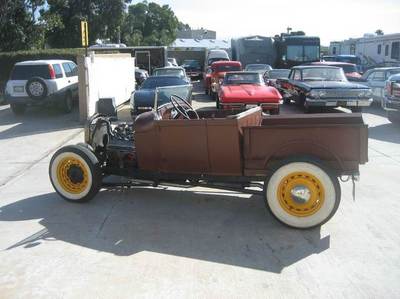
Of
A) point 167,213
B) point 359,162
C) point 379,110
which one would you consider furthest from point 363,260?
point 379,110

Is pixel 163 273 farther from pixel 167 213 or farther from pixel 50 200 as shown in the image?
pixel 50 200

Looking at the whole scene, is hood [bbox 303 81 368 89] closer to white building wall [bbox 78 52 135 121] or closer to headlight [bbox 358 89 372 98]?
headlight [bbox 358 89 372 98]

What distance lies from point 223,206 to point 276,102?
21.4 feet

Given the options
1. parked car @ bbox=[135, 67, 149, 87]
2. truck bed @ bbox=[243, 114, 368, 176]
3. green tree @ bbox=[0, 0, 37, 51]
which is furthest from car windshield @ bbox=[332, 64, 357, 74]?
green tree @ bbox=[0, 0, 37, 51]

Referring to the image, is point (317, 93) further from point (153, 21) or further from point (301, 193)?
point (153, 21)

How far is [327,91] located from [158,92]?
4.71 metres

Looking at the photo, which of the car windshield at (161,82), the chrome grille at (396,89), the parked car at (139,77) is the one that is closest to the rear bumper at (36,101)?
the car windshield at (161,82)

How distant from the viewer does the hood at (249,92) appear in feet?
38.7

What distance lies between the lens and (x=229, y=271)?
4.00 meters

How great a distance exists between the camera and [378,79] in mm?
16016

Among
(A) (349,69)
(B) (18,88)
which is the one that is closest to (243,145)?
(B) (18,88)

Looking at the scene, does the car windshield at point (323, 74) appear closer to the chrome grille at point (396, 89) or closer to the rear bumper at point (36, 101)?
the chrome grille at point (396, 89)

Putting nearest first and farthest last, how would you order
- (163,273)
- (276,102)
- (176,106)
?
(163,273) → (176,106) → (276,102)

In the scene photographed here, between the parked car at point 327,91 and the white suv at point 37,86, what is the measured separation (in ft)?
24.5
